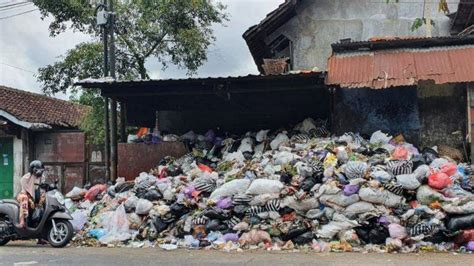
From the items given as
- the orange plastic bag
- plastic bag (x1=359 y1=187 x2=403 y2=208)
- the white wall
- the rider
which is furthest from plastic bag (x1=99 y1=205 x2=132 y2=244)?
the white wall

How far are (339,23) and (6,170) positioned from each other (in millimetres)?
10537

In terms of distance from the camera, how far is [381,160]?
29.4ft

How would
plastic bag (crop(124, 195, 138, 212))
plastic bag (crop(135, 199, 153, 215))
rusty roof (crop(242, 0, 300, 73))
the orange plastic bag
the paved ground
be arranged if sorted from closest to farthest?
the paved ground → plastic bag (crop(135, 199, 153, 215)) → plastic bag (crop(124, 195, 138, 212)) → the orange plastic bag → rusty roof (crop(242, 0, 300, 73))

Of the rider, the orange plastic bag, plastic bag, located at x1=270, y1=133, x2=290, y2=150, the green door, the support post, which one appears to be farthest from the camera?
the green door

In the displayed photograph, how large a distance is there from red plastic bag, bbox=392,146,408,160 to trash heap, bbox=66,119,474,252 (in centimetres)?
2

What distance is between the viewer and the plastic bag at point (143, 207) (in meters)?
9.02

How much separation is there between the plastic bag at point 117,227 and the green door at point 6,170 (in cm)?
763

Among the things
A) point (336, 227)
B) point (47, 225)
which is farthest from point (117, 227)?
point (336, 227)

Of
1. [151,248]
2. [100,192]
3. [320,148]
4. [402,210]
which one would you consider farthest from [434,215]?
[100,192]

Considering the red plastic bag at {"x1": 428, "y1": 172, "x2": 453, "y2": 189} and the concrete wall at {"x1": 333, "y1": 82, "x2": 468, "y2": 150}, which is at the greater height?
the concrete wall at {"x1": 333, "y1": 82, "x2": 468, "y2": 150}

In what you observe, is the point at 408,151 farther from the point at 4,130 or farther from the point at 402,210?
the point at 4,130

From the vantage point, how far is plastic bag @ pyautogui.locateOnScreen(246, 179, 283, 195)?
8.41 m

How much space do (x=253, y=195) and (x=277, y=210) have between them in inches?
19.2

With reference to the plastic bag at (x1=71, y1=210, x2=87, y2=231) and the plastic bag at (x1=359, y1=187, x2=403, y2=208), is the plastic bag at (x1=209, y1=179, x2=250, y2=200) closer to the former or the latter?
the plastic bag at (x1=359, y1=187, x2=403, y2=208)
